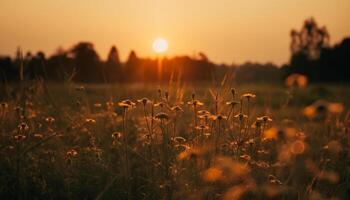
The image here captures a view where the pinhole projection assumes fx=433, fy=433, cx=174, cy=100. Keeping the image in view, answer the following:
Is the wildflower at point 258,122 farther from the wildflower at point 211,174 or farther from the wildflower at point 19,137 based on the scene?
the wildflower at point 19,137

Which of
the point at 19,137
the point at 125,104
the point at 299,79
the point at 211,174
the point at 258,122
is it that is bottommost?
the point at 211,174

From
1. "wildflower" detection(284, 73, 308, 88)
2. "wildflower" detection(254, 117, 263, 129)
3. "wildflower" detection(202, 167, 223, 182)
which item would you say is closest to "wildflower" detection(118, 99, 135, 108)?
"wildflower" detection(202, 167, 223, 182)

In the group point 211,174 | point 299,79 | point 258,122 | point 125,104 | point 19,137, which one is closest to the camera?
point 299,79

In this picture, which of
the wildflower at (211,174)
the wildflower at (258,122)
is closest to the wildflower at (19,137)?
the wildflower at (211,174)

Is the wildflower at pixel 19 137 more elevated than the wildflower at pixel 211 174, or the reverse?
the wildflower at pixel 19 137

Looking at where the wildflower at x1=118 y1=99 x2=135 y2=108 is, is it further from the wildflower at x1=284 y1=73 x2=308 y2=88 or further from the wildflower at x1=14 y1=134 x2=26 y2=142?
the wildflower at x1=284 y1=73 x2=308 y2=88

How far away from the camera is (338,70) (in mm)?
37031

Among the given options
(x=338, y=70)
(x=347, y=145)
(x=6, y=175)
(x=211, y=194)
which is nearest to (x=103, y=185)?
(x=6, y=175)

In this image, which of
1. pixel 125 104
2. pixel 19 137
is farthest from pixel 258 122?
pixel 19 137

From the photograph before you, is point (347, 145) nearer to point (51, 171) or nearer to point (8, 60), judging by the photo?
point (51, 171)

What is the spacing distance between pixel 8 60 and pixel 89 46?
1281 cm

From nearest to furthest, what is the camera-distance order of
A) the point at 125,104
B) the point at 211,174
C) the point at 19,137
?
the point at 211,174
the point at 125,104
the point at 19,137

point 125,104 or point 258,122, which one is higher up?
point 125,104

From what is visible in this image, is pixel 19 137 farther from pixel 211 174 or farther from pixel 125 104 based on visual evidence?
pixel 211 174
